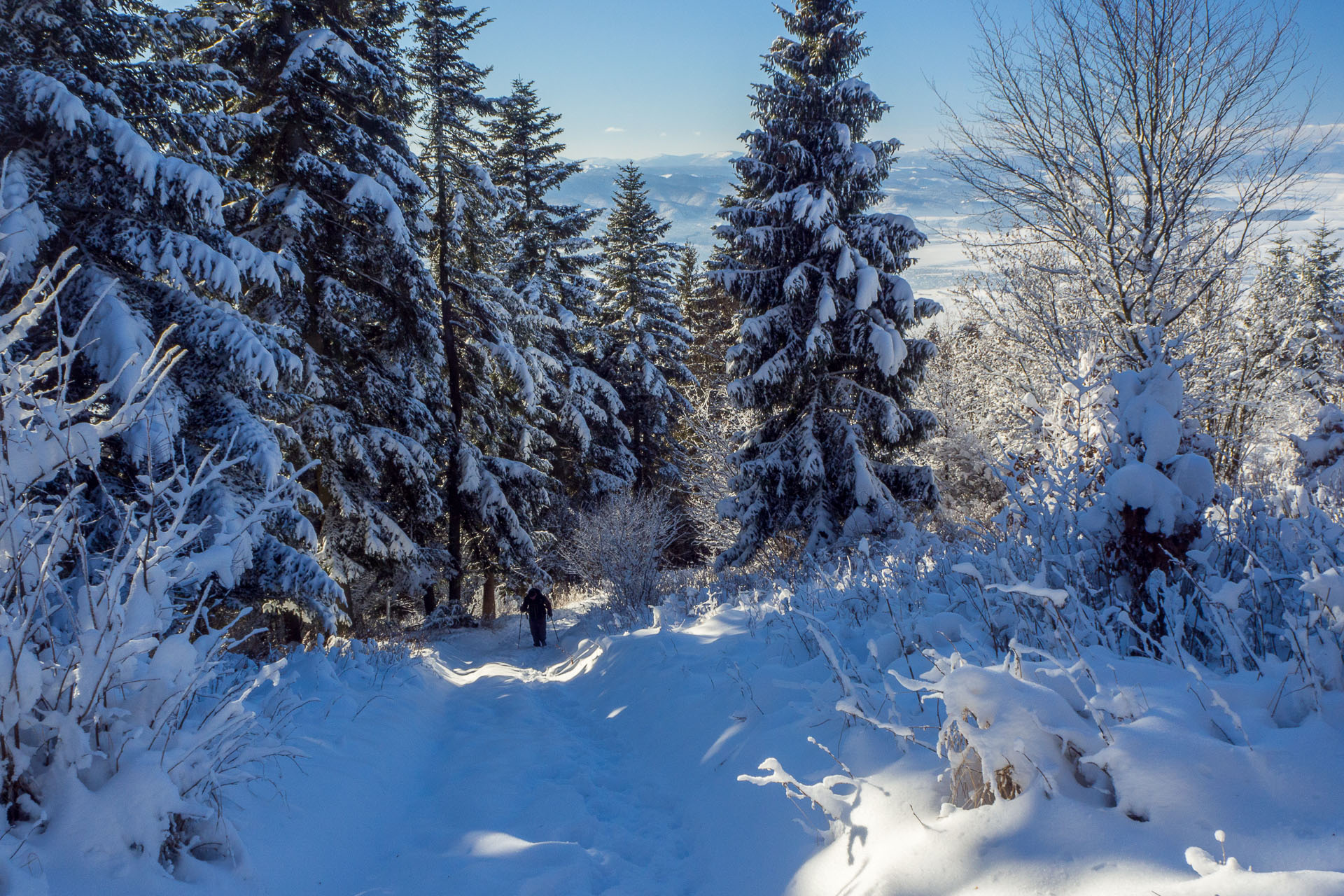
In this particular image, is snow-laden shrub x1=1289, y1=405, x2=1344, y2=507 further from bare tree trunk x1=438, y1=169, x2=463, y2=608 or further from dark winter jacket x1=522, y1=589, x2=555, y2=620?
bare tree trunk x1=438, y1=169, x2=463, y2=608

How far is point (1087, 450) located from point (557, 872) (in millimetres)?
4413

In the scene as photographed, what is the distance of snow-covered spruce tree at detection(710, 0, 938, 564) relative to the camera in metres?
13.3

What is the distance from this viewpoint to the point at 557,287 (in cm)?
2231

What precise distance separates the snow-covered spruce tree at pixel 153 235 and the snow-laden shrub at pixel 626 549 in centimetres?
647

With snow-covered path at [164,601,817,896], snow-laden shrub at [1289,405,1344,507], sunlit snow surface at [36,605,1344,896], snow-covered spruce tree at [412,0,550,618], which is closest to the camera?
sunlit snow surface at [36,605,1344,896]

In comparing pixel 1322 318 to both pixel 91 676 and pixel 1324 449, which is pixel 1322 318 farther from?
pixel 91 676

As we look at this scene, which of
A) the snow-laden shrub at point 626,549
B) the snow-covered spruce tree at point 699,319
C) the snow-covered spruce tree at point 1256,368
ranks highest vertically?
the snow-covered spruce tree at point 699,319

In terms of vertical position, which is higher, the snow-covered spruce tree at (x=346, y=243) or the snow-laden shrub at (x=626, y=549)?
the snow-covered spruce tree at (x=346, y=243)

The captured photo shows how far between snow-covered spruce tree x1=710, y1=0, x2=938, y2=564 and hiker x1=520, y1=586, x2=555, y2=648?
471 cm

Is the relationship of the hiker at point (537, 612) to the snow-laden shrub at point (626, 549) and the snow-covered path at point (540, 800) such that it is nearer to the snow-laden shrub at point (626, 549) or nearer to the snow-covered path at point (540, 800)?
the snow-laden shrub at point (626, 549)

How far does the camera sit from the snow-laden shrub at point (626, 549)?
1424cm

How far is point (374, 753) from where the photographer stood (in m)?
5.04

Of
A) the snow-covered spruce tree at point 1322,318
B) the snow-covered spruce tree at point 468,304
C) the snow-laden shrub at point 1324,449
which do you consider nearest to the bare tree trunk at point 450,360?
the snow-covered spruce tree at point 468,304

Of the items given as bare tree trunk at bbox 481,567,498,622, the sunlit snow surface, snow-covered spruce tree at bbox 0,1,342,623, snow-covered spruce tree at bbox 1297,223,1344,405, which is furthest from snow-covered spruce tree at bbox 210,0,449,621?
snow-covered spruce tree at bbox 1297,223,1344,405
